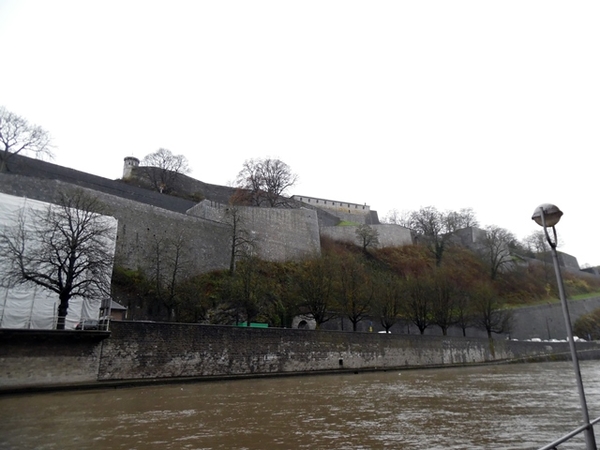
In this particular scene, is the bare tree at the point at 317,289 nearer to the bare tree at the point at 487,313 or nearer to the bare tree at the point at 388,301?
the bare tree at the point at 388,301

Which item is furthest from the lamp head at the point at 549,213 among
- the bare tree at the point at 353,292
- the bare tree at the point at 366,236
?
the bare tree at the point at 366,236

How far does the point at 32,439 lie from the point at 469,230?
65413mm

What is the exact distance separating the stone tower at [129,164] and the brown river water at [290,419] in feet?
137

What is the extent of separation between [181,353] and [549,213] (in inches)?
646

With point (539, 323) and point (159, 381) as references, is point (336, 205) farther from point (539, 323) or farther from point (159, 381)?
point (159, 381)

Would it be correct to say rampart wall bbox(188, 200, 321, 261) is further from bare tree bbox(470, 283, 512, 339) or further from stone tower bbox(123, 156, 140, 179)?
stone tower bbox(123, 156, 140, 179)

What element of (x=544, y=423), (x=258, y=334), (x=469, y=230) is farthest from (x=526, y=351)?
(x=544, y=423)

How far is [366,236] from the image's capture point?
4962 cm

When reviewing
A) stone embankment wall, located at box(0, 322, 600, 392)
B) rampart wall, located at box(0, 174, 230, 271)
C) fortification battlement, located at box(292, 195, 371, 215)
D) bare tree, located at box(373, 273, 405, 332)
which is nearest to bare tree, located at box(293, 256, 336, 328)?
stone embankment wall, located at box(0, 322, 600, 392)

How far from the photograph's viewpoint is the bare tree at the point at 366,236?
49.4m

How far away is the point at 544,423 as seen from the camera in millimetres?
9203

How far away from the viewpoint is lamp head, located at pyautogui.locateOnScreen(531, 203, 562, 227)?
509 centimetres

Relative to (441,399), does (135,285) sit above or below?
above

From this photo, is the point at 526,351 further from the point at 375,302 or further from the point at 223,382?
the point at 223,382
